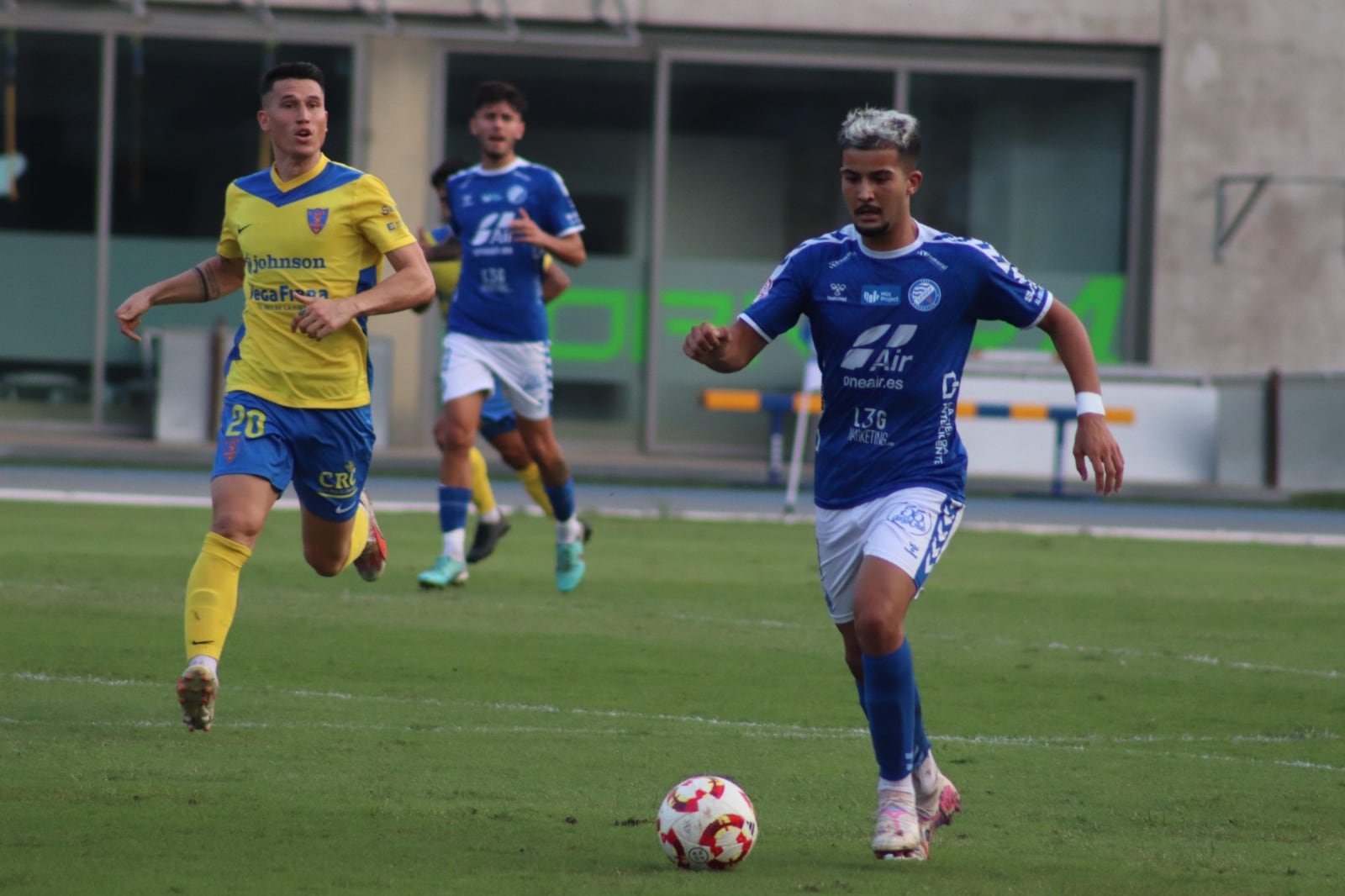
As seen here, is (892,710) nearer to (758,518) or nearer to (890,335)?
(890,335)

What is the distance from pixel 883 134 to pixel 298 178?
2.48 metres

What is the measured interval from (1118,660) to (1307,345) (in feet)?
46.8

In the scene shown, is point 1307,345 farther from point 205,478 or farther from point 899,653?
point 899,653

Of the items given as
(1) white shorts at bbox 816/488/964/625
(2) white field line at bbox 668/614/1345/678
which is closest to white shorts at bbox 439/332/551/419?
(2) white field line at bbox 668/614/1345/678

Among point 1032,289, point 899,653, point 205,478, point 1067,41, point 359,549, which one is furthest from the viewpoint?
point 1067,41

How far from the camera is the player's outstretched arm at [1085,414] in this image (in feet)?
17.6

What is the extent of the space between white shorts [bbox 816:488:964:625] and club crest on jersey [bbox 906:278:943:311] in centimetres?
52

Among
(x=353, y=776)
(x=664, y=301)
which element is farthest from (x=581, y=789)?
(x=664, y=301)

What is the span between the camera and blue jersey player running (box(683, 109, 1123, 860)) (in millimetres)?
5398

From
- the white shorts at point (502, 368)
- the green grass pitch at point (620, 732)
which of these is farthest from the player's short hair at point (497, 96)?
the green grass pitch at point (620, 732)

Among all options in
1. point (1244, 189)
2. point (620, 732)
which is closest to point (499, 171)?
point (620, 732)

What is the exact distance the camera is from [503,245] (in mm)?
10906

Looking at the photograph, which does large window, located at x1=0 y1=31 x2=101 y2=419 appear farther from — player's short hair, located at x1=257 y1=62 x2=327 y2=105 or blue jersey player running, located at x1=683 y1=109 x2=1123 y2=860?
blue jersey player running, located at x1=683 y1=109 x2=1123 y2=860

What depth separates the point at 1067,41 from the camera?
21.8 meters
